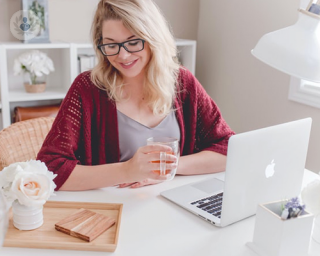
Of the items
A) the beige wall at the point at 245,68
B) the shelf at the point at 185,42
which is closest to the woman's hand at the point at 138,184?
the beige wall at the point at 245,68

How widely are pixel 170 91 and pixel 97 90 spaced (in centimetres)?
34

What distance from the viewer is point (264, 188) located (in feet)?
3.90

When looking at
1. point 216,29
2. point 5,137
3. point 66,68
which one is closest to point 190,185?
point 5,137

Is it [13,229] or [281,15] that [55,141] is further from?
[281,15]

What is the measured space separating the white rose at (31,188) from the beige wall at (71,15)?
2.09 meters

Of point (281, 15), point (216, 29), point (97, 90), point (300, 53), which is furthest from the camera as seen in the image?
point (216, 29)

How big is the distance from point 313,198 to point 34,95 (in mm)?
2199

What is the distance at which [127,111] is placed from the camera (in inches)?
66.4

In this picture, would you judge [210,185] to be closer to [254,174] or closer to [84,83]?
[254,174]

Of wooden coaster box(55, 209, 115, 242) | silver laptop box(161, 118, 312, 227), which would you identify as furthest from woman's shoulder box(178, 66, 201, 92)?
wooden coaster box(55, 209, 115, 242)

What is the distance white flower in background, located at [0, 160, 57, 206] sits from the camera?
1047 mm

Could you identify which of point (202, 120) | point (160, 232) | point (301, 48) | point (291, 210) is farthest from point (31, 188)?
point (202, 120)

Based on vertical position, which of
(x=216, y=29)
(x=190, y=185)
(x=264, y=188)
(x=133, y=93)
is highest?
(x=216, y=29)

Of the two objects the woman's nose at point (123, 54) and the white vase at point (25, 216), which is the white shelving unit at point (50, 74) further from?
the white vase at point (25, 216)
